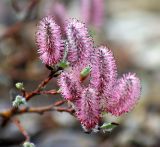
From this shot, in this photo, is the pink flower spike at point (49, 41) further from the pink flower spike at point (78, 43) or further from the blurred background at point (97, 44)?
the blurred background at point (97, 44)

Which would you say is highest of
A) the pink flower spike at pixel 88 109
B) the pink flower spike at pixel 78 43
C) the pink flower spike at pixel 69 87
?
the pink flower spike at pixel 78 43

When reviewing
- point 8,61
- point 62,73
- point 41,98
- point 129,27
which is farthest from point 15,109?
point 129,27

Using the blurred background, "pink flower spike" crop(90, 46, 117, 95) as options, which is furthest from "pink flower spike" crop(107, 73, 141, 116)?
the blurred background

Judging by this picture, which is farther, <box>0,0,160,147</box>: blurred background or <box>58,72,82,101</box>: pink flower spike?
<box>0,0,160,147</box>: blurred background

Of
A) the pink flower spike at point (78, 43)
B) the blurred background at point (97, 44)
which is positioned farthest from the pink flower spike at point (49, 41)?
the blurred background at point (97, 44)

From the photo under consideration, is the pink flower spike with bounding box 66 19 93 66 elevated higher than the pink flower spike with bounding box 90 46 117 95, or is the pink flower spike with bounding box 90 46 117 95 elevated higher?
the pink flower spike with bounding box 66 19 93 66

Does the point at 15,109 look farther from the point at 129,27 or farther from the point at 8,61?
the point at 129,27

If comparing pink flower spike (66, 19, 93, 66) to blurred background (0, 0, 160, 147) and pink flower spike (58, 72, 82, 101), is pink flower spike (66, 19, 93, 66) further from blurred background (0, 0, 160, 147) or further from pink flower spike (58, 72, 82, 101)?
blurred background (0, 0, 160, 147)
